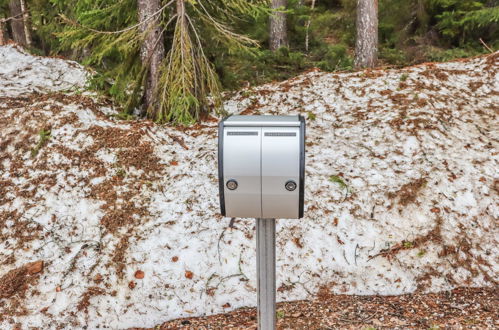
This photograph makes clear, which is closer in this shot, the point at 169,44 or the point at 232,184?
the point at 232,184

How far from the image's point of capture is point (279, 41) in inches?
405

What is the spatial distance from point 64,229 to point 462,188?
469 centimetres

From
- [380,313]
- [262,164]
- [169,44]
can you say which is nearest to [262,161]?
[262,164]

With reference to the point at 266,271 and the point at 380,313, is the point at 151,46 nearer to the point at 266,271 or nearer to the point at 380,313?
the point at 266,271

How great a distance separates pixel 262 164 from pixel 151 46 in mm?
4380

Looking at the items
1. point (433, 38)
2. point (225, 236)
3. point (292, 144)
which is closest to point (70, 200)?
point (225, 236)

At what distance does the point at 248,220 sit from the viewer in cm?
424

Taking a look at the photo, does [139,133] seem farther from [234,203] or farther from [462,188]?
[462,188]

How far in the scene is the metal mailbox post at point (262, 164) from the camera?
198 cm

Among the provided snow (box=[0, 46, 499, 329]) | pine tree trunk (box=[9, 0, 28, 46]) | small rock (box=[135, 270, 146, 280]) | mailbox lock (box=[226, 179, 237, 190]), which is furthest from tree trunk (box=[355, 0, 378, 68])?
pine tree trunk (box=[9, 0, 28, 46])

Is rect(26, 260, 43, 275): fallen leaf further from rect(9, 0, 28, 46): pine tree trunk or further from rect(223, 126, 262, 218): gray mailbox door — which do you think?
rect(9, 0, 28, 46): pine tree trunk

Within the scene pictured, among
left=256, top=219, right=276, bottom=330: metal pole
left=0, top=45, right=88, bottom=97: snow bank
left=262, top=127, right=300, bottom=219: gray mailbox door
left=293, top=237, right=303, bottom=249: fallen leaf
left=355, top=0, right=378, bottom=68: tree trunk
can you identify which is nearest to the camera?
left=262, top=127, right=300, bottom=219: gray mailbox door

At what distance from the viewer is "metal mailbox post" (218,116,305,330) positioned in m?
1.98

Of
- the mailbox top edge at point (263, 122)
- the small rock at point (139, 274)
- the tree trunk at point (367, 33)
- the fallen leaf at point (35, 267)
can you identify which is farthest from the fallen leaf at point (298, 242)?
the tree trunk at point (367, 33)
